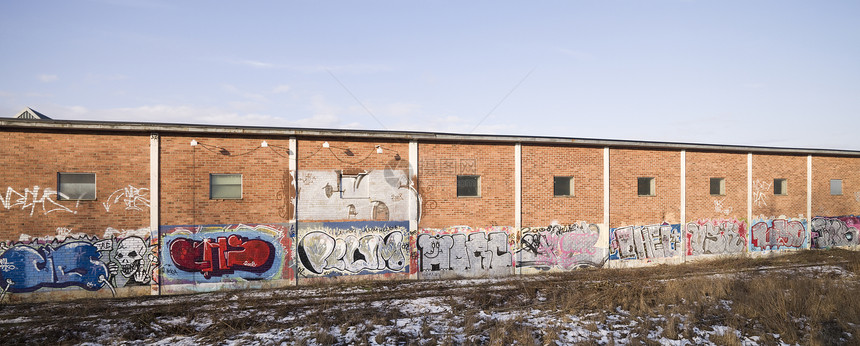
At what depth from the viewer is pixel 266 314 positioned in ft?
29.5

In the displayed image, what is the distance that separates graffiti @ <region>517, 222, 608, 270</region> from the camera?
13867 millimetres

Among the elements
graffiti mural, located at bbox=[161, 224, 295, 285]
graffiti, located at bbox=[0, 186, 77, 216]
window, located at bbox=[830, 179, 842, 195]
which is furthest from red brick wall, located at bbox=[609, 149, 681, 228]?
graffiti, located at bbox=[0, 186, 77, 216]

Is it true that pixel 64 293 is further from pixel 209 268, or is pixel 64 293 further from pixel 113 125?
pixel 113 125

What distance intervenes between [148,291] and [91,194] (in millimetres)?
3082

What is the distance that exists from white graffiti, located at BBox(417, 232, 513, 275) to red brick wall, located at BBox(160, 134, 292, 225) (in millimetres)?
4565

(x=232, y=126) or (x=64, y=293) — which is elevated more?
(x=232, y=126)

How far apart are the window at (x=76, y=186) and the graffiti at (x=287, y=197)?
192 inches

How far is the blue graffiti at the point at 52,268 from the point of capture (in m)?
10.6

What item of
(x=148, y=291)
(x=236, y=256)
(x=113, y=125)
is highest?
(x=113, y=125)

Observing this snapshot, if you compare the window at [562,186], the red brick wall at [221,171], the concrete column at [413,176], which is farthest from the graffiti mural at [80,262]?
the window at [562,186]

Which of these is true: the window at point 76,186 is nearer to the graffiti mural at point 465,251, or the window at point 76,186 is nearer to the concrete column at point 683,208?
the graffiti mural at point 465,251

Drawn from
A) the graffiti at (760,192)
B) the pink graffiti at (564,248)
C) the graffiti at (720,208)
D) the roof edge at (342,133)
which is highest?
the roof edge at (342,133)

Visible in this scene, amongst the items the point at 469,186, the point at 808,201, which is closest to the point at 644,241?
the point at 469,186

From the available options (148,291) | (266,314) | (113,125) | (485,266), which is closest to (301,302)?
(266,314)
